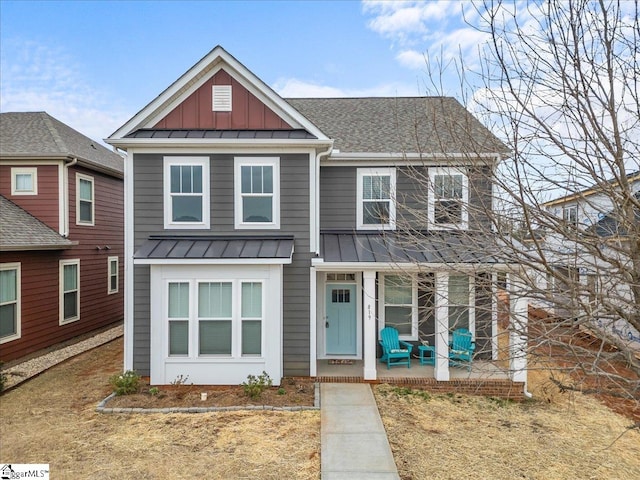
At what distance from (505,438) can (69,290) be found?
13.1 meters

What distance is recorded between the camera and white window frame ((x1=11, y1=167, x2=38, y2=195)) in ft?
37.2

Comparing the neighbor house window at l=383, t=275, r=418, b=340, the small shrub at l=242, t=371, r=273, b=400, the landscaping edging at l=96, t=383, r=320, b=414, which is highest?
the neighbor house window at l=383, t=275, r=418, b=340

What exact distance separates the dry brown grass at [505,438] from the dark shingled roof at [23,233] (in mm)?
10122

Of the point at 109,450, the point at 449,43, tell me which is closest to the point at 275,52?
the point at 449,43

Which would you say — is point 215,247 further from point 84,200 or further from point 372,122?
point 84,200

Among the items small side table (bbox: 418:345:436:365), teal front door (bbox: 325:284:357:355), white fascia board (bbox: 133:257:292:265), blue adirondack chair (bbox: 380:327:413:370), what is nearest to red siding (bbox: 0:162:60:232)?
white fascia board (bbox: 133:257:292:265)

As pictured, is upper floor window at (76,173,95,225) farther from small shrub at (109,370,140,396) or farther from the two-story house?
small shrub at (109,370,140,396)

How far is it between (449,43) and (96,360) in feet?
37.2

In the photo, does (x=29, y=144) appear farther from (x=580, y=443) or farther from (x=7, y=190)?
(x=580, y=443)

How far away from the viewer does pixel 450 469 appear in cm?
511

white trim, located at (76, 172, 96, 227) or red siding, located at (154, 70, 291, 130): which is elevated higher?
red siding, located at (154, 70, 291, 130)

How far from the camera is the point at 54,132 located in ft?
40.1

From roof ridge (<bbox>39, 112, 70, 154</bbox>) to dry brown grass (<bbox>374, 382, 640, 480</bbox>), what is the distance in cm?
1191

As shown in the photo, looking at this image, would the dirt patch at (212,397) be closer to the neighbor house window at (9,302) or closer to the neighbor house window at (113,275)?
the neighbor house window at (9,302)
